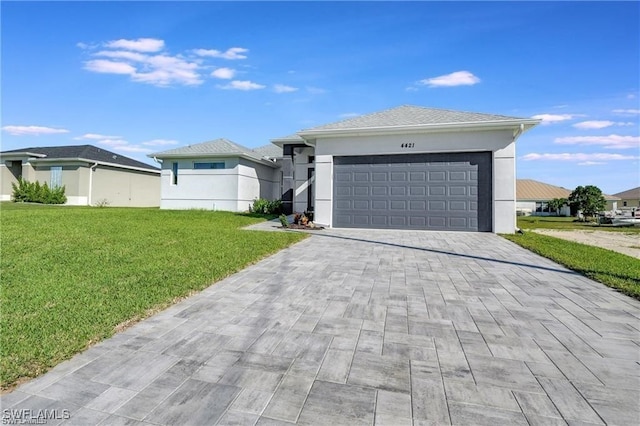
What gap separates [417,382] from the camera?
204 centimetres

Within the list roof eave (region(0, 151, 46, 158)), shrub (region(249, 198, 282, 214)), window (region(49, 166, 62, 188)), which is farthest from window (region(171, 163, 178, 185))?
roof eave (region(0, 151, 46, 158))

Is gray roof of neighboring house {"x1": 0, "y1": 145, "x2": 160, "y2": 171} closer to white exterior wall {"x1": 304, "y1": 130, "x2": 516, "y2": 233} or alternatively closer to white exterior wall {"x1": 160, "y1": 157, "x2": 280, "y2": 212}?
white exterior wall {"x1": 160, "y1": 157, "x2": 280, "y2": 212}

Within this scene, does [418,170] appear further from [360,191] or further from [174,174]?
[174,174]

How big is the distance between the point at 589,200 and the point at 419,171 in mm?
26742

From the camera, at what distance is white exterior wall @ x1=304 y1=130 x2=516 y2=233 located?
10.1 metres

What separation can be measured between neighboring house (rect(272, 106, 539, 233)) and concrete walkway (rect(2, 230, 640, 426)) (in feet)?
21.1

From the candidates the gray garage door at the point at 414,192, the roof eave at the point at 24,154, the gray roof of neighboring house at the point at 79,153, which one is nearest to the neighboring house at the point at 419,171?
the gray garage door at the point at 414,192

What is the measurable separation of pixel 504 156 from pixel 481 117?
1.59 m

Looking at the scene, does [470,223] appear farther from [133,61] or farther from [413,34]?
[133,61]

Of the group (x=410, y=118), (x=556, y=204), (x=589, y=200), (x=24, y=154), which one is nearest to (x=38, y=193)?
(x=24, y=154)

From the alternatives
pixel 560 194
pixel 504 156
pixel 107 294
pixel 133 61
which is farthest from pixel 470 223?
pixel 560 194

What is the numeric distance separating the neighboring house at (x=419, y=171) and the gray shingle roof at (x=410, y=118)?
0.03 metres

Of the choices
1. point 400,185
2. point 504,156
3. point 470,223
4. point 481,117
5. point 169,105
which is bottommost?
point 470,223

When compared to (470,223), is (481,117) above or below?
above
